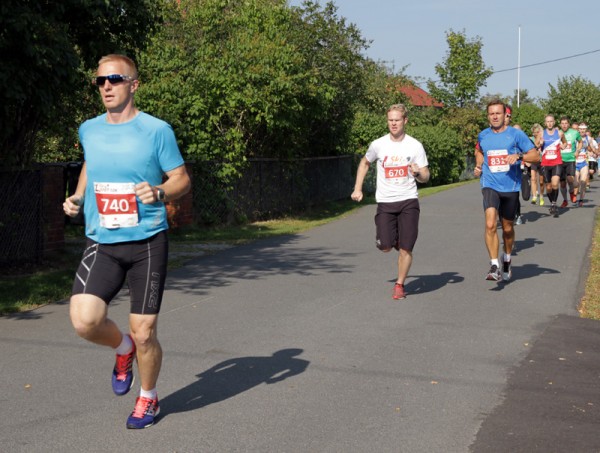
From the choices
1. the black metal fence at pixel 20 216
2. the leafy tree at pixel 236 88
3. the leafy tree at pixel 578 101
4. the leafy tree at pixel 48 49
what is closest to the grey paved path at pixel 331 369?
the black metal fence at pixel 20 216

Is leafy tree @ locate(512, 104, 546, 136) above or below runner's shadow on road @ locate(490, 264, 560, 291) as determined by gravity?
above

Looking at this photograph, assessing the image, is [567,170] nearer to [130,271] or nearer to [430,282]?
[430,282]

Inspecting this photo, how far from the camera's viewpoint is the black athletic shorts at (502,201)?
34.5 ft

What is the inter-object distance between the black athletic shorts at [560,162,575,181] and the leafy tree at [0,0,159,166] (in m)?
10.5

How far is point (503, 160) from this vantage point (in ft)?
34.4

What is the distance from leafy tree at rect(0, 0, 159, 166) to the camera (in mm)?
9484

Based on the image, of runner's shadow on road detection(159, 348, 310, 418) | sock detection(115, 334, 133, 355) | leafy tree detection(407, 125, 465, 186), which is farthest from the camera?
leafy tree detection(407, 125, 465, 186)

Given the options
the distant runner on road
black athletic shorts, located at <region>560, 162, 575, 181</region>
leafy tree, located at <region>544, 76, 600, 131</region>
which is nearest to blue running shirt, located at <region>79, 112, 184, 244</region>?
the distant runner on road

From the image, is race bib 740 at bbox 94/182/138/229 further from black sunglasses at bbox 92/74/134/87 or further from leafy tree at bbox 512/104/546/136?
leafy tree at bbox 512/104/546/136

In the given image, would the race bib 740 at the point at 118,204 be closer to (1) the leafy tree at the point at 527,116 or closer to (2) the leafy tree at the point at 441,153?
(2) the leafy tree at the point at 441,153

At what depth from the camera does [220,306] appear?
8992mm

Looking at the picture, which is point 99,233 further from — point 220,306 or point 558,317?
point 558,317

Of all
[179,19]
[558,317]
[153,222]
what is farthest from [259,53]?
[153,222]

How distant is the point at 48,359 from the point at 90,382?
0.81 m
